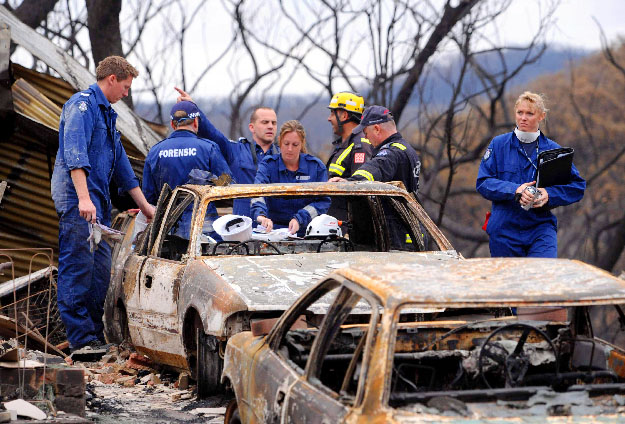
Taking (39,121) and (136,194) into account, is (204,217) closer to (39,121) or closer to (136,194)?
(136,194)

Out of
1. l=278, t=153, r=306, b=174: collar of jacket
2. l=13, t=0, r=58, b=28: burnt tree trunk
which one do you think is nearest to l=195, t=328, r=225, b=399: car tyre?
l=278, t=153, r=306, b=174: collar of jacket

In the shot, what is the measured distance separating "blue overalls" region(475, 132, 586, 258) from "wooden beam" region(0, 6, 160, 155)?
220 inches

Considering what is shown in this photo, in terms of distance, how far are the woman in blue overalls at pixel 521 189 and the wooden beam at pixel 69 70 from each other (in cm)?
560

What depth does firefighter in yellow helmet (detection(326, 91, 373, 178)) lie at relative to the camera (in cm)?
940

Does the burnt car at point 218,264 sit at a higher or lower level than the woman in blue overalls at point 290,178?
lower

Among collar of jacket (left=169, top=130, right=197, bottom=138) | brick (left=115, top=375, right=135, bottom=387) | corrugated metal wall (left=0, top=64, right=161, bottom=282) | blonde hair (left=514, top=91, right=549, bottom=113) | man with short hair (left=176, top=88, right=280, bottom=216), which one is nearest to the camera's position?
brick (left=115, top=375, right=135, bottom=387)

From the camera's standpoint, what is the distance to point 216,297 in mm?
6168

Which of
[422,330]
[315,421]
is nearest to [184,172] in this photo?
[422,330]

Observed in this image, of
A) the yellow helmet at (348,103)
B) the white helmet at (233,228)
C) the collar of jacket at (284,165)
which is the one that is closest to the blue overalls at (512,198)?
the collar of jacket at (284,165)

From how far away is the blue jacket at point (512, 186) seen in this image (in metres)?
7.80

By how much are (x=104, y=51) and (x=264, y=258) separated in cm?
1095

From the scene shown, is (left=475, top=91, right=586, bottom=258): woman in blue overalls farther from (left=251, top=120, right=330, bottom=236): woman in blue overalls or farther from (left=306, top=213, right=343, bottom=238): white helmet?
(left=251, top=120, right=330, bottom=236): woman in blue overalls

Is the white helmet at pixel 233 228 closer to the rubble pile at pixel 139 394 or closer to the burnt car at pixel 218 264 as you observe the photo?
the burnt car at pixel 218 264

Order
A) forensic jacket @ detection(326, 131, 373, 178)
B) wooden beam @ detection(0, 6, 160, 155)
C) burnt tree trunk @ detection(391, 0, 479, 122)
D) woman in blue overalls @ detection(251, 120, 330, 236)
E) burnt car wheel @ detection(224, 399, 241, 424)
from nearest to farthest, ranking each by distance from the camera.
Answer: burnt car wheel @ detection(224, 399, 241, 424) < woman in blue overalls @ detection(251, 120, 330, 236) < forensic jacket @ detection(326, 131, 373, 178) < wooden beam @ detection(0, 6, 160, 155) < burnt tree trunk @ detection(391, 0, 479, 122)
